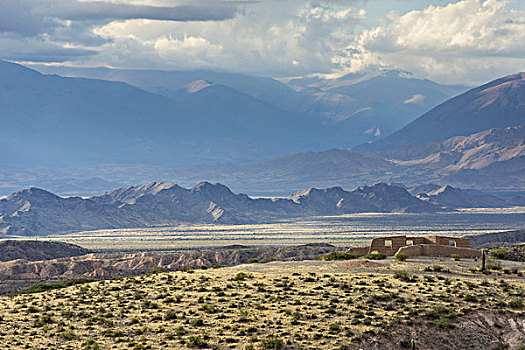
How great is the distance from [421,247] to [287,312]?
16.3 m

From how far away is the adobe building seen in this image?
163 feet

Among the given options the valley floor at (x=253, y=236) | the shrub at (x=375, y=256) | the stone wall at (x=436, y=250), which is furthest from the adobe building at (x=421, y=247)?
the valley floor at (x=253, y=236)

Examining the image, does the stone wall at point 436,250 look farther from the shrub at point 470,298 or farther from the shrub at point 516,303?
the shrub at point 516,303

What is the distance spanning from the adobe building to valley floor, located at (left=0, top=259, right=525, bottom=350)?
14.8 feet

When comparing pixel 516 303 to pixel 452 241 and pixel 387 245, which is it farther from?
pixel 452 241

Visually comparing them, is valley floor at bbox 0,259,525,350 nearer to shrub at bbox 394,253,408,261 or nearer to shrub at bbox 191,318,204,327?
shrub at bbox 191,318,204,327

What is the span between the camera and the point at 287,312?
3584cm

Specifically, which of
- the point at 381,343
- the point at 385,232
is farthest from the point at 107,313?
the point at 385,232

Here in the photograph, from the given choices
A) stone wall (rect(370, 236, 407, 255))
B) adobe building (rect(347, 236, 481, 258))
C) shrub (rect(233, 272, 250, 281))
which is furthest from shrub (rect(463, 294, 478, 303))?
stone wall (rect(370, 236, 407, 255))

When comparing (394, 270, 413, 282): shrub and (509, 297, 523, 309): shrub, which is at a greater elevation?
(394, 270, 413, 282): shrub

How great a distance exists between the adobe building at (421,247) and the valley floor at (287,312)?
452 cm

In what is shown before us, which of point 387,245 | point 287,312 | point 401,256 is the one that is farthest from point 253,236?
point 287,312

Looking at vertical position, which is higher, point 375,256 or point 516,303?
point 375,256

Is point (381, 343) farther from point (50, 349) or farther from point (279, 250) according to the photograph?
point (279, 250)
